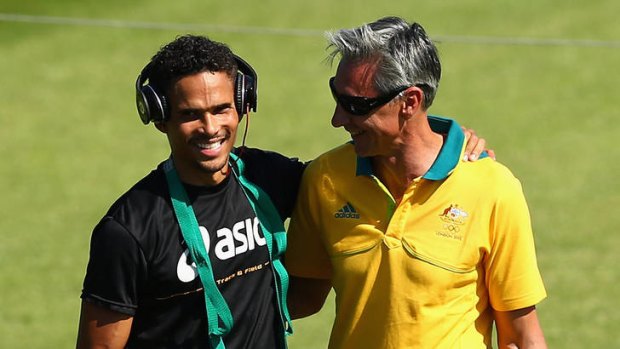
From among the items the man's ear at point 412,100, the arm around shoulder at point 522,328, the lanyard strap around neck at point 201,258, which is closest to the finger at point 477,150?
the man's ear at point 412,100

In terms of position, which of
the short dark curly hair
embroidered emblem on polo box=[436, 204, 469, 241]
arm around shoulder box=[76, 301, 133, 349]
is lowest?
arm around shoulder box=[76, 301, 133, 349]

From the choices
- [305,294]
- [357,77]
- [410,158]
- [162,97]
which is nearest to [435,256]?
[410,158]

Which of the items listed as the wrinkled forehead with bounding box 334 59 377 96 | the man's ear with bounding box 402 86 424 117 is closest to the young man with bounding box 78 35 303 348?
the wrinkled forehead with bounding box 334 59 377 96

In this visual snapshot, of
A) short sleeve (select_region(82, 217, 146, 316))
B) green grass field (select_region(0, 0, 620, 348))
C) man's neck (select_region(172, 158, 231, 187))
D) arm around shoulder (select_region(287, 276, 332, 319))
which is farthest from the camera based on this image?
green grass field (select_region(0, 0, 620, 348))

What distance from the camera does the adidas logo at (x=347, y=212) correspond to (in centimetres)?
454

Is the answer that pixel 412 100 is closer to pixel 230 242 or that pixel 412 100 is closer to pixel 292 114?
pixel 230 242

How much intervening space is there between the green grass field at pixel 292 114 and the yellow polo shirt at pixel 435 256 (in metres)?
3.80

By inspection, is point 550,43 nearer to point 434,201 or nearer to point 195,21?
point 195,21

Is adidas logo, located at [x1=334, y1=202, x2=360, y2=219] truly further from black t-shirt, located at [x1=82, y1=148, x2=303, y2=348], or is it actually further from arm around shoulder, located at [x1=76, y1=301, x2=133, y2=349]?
arm around shoulder, located at [x1=76, y1=301, x2=133, y2=349]

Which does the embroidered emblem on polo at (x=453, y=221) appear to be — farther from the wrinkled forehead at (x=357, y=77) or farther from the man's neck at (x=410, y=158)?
the wrinkled forehead at (x=357, y=77)

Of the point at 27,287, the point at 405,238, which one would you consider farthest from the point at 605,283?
the point at 405,238

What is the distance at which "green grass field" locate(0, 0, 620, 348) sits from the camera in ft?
29.3

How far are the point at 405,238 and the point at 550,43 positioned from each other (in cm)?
893

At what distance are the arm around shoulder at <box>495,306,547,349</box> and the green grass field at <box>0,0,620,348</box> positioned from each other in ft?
12.4
